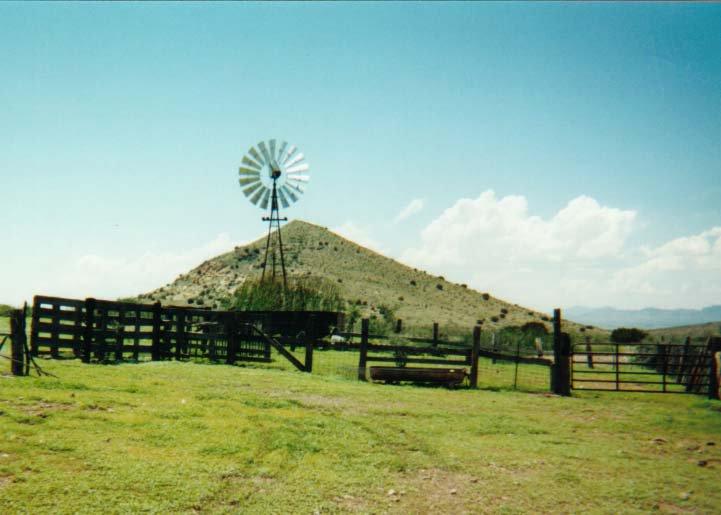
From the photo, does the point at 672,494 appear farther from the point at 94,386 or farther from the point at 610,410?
the point at 94,386

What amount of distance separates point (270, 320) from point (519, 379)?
48.1 feet

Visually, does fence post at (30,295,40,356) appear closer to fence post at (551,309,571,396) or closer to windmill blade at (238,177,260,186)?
fence post at (551,309,571,396)

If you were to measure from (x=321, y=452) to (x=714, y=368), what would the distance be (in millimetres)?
14799

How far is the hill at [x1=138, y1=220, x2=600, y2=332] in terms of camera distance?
71812 mm

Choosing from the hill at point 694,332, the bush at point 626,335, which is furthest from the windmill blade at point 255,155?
the hill at point 694,332

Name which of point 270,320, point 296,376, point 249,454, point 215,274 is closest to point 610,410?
point 296,376

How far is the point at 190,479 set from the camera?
6.87 meters

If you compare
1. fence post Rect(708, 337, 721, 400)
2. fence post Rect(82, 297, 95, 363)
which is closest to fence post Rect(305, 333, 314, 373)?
fence post Rect(82, 297, 95, 363)

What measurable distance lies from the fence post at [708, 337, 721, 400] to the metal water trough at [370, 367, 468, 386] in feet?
26.5

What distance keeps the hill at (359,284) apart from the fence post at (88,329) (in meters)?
45.9

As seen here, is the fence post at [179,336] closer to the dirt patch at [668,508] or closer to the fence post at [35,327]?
the fence post at [35,327]

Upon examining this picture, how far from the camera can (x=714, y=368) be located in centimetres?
1681

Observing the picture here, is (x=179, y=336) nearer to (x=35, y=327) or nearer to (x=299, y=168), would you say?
(x=35, y=327)

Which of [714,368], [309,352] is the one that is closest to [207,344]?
[309,352]
